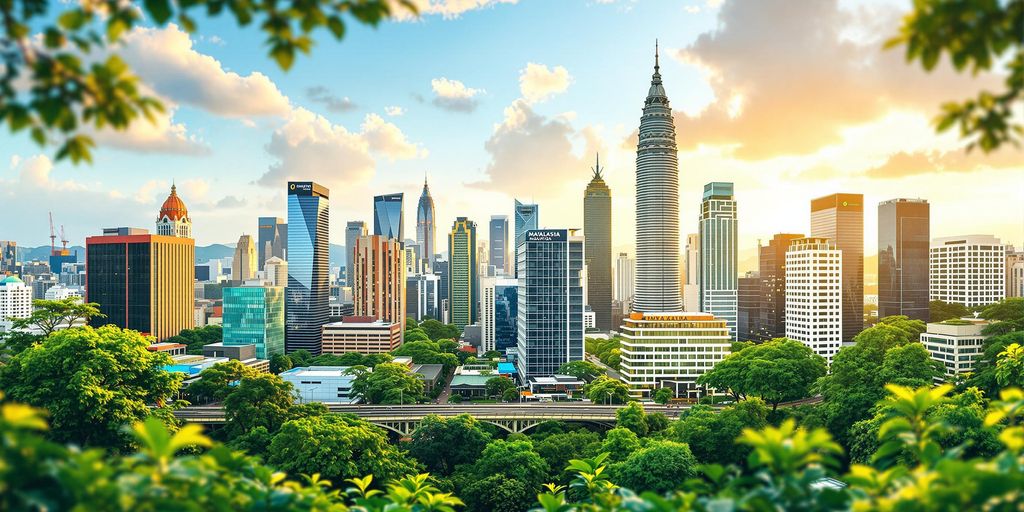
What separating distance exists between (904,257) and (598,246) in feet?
263

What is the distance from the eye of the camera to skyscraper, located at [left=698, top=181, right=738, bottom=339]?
350 ft

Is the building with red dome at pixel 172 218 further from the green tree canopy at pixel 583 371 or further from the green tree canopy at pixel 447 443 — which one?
the green tree canopy at pixel 447 443

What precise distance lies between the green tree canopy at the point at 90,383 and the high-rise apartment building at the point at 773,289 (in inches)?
3278

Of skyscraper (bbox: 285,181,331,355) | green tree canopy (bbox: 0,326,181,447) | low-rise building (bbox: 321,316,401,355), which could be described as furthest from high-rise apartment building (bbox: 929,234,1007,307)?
green tree canopy (bbox: 0,326,181,447)

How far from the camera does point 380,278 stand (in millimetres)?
98562

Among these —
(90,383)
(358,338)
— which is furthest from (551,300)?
(90,383)

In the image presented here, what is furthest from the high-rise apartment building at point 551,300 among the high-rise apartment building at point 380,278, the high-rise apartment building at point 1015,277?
the high-rise apartment building at point 1015,277

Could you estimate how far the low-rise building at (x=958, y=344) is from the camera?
4481 cm

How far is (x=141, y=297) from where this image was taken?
79000 mm

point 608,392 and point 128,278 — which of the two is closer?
point 608,392

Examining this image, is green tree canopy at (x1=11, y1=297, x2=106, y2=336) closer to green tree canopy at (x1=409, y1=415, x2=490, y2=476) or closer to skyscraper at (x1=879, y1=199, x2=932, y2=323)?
green tree canopy at (x1=409, y1=415, x2=490, y2=476)

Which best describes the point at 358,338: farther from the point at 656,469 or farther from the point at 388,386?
the point at 656,469

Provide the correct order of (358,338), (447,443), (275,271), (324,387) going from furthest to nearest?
(275,271) < (358,338) < (324,387) < (447,443)

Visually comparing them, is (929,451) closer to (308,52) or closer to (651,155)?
(308,52)
